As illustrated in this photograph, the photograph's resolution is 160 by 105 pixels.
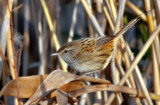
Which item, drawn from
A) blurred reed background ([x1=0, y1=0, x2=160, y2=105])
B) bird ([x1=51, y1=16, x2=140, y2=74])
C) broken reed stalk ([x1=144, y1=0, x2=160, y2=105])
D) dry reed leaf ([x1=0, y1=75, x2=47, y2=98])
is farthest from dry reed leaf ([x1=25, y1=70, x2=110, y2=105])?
broken reed stalk ([x1=144, y1=0, x2=160, y2=105])

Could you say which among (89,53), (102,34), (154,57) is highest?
(102,34)

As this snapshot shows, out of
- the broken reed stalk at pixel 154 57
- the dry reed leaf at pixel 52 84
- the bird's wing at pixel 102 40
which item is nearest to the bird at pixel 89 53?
the bird's wing at pixel 102 40

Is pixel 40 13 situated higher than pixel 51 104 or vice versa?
pixel 40 13

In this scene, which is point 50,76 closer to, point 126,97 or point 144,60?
point 126,97

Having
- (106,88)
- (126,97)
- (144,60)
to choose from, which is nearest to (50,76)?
(106,88)

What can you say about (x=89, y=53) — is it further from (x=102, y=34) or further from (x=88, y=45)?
(x=102, y=34)

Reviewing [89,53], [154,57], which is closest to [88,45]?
[89,53]

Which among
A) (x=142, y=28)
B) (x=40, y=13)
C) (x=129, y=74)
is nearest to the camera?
(x=129, y=74)
